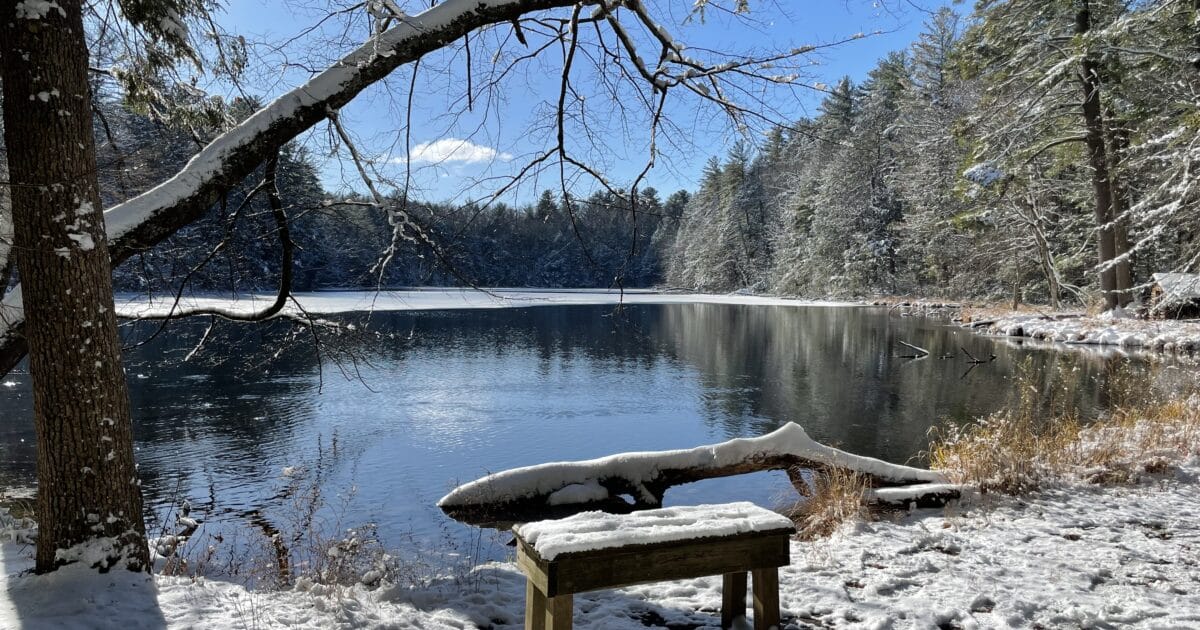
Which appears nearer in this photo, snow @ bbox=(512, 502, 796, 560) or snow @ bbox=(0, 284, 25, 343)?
snow @ bbox=(512, 502, 796, 560)

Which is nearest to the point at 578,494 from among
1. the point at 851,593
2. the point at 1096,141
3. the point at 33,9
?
the point at 851,593

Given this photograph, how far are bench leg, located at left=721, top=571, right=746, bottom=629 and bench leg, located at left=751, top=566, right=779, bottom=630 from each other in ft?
0.54

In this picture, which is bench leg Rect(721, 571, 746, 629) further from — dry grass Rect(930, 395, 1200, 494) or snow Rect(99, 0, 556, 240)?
dry grass Rect(930, 395, 1200, 494)

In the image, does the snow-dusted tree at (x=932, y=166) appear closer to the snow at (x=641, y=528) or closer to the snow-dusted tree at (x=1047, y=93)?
the snow-dusted tree at (x=1047, y=93)

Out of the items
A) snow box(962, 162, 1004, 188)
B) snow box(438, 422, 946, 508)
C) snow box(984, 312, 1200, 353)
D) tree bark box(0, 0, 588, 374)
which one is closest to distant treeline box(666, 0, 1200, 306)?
snow box(962, 162, 1004, 188)

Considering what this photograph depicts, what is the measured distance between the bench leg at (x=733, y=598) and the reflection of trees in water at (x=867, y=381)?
7.09m

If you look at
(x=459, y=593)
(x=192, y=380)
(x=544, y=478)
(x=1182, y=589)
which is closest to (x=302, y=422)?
(x=192, y=380)

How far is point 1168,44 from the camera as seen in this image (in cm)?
1500

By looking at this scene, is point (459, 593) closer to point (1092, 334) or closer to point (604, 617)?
point (604, 617)

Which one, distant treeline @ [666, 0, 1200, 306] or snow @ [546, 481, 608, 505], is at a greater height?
distant treeline @ [666, 0, 1200, 306]

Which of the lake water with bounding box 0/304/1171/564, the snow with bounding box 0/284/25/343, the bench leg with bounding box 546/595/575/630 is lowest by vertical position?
the lake water with bounding box 0/304/1171/564

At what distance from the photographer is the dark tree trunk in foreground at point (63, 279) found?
122 inches

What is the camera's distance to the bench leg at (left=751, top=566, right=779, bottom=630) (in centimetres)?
322

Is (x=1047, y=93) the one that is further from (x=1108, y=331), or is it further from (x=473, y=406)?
(x=473, y=406)
